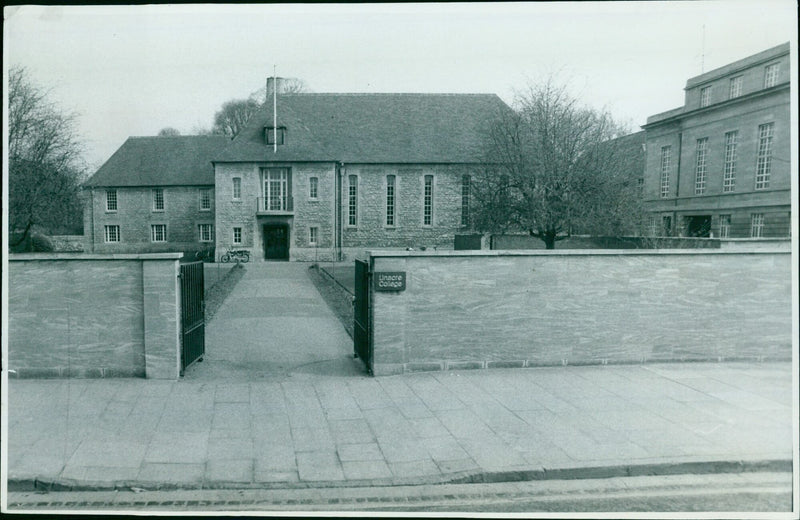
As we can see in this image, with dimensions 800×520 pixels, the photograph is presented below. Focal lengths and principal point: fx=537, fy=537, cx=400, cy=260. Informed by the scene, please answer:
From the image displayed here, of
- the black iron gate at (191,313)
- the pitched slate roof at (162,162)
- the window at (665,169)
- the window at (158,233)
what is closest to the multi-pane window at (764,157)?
the window at (665,169)

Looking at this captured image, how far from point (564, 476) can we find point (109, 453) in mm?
4684

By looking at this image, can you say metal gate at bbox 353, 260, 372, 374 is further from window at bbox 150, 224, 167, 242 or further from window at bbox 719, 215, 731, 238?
window at bbox 150, 224, 167, 242

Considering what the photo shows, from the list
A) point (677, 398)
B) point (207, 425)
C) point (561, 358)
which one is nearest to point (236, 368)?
point (207, 425)

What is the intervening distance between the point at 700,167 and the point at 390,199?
2146 centimetres

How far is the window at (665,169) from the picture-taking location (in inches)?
1289

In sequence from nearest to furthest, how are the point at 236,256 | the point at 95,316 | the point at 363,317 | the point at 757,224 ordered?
the point at 95,316, the point at 363,317, the point at 757,224, the point at 236,256

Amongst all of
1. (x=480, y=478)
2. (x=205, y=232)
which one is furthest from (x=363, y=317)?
(x=205, y=232)

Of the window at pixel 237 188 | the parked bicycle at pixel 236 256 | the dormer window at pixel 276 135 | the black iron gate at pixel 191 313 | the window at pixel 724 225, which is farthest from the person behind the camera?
the dormer window at pixel 276 135

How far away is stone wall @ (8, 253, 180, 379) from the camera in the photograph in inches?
323

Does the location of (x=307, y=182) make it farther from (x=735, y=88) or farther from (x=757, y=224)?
(x=757, y=224)

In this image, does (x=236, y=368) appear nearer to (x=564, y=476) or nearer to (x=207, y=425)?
(x=207, y=425)

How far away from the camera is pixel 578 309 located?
9.35 meters

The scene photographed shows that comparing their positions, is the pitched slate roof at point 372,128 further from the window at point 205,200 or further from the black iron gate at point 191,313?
the black iron gate at point 191,313

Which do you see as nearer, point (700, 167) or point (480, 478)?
point (480, 478)
